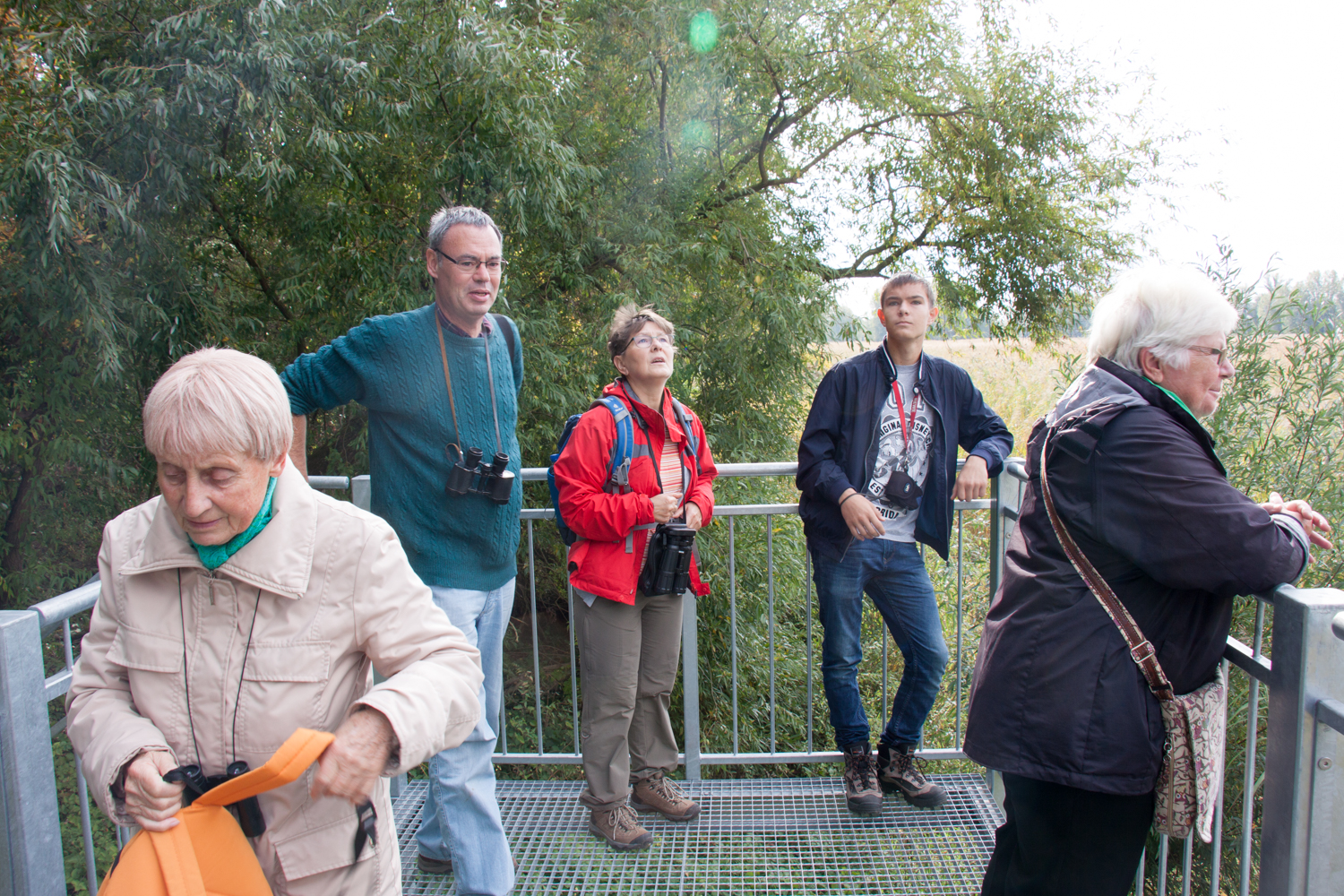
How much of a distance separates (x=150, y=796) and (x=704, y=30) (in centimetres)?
819

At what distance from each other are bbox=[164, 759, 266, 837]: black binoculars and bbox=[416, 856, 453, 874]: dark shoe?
1.63 m

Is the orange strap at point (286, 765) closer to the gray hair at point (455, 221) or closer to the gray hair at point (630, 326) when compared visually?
the gray hair at point (455, 221)

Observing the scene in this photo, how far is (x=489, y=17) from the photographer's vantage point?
6066 millimetres

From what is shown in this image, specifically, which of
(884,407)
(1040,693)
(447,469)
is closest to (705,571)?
(884,407)

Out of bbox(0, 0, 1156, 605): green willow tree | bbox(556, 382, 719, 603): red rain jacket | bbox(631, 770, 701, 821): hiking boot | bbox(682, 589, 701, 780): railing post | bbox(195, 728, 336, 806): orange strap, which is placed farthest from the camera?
bbox(0, 0, 1156, 605): green willow tree

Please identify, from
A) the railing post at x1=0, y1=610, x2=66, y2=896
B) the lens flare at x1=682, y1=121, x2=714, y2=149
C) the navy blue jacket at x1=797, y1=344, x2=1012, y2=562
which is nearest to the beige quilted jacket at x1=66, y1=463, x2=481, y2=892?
the railing post at x1=0, y1=610, x2=66, y2=896

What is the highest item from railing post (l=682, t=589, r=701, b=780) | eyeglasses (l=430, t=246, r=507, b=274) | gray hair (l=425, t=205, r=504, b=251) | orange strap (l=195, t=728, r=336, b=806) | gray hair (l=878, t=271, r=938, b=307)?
gray hair (l=425, t=205, r=504, b=251)

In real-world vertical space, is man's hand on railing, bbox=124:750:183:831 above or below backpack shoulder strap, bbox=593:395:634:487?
below

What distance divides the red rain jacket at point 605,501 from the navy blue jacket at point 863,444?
0.50 m

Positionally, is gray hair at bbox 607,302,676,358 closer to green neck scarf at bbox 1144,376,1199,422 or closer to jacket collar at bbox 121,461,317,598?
green neck scarf at bbox 1144,376,1199,422

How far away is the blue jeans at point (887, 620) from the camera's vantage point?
3.04 m

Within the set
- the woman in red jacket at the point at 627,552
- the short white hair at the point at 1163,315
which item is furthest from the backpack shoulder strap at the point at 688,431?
the short white hair at the point at 1163,315

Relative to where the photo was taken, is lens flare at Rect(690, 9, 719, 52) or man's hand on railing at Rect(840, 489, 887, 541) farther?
lens flare at Rect(690, 9, 719, 52)

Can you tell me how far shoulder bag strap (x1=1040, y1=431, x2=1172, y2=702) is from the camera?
1.72m
